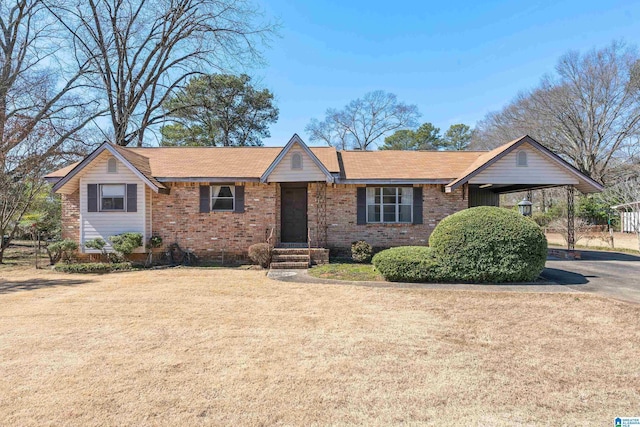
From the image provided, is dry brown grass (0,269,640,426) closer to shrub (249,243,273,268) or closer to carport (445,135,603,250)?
shrub (249,243,273,268)

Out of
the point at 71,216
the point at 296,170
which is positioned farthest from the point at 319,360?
the point at 71,216

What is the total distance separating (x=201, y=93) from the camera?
2873 centimetres

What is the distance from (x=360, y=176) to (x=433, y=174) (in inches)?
120

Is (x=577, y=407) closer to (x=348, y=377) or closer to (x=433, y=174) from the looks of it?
(x=348, y=377)

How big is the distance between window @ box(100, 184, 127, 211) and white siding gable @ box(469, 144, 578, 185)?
1371 centimetres

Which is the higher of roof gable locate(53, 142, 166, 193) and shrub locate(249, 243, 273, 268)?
roof gable locate(53, 142, 166, 193)

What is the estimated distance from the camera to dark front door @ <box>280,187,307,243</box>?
1483 cm

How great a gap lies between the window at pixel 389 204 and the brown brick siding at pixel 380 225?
34 centimetres

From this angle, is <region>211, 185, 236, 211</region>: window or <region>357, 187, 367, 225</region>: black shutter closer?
<region>211, 185, 236, 211</region>: window

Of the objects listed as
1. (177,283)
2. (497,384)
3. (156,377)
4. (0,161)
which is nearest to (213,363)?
(156,377)

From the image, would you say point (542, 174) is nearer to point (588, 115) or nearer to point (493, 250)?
point (493, 250)

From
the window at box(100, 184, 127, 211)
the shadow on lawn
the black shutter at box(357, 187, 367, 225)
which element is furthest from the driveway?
the window at box(100, 184, 127, 211)

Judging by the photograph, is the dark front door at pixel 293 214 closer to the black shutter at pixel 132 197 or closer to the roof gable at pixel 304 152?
the roof gable at pixel 304 152

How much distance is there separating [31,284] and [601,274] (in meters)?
17.4
